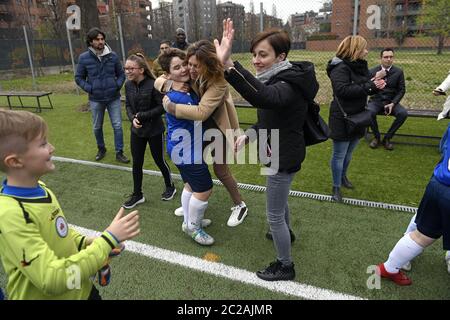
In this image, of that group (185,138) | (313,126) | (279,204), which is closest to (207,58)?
(185,138)

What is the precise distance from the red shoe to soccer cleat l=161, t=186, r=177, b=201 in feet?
8.36

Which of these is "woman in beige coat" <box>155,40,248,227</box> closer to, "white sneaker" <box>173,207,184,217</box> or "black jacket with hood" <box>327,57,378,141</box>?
"white sneaker" <box>173,207,184,217</box>

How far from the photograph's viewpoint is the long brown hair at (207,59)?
2.56 metres

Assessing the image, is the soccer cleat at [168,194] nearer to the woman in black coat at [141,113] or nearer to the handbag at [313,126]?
the woman in black coat at [141,113]

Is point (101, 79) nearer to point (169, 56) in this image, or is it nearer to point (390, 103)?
point (169, 56)

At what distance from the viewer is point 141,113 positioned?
3891mm

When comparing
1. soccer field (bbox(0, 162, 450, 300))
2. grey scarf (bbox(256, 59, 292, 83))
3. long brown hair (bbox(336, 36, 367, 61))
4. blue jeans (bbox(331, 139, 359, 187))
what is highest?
long brown hair (bbox(336, 36, 367, 61))

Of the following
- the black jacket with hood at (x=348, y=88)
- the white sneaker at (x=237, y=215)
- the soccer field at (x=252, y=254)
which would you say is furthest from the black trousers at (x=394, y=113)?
the white sneaker at (x=237, y=215)

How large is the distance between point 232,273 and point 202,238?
0.54m

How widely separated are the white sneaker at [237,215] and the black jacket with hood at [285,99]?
1.37 m

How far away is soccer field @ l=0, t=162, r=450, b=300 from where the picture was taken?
268 cm

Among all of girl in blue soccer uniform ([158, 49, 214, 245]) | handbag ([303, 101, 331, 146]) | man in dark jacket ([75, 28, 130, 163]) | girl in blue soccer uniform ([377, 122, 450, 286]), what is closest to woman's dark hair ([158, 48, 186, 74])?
girl in blue soccer uniform ([158, 49, 214, 245])

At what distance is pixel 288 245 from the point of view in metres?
2.70
